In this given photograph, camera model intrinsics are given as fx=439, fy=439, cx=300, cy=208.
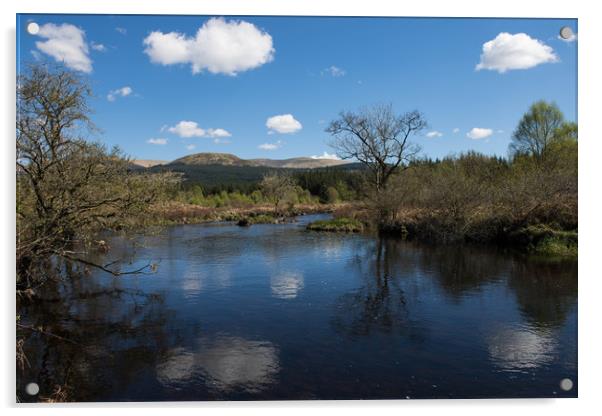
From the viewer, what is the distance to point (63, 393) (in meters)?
6.46

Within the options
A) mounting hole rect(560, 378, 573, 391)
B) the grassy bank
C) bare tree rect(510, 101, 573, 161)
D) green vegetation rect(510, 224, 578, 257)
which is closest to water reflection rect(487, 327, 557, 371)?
mounting hole rect(560, 378, 573, 391)

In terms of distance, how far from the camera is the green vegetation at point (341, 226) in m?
29.7

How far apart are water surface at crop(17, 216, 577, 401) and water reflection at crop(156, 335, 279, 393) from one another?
3 centimetres

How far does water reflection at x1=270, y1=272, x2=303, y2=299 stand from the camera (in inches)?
448

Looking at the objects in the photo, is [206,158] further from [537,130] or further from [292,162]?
[537,130]

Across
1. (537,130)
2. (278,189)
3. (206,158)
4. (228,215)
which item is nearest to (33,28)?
(537,130)

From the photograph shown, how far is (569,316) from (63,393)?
9.51 metres

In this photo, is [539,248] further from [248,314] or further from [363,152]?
[248,314]

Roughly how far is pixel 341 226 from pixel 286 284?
59.1ft

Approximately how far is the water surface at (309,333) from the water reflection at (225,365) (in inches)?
1.1

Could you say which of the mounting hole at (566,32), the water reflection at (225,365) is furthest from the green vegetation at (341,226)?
the mounting hole at (566,32)

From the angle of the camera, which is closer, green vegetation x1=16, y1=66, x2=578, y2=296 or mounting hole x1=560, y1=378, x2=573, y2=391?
mounting hole x1=560, y1=378, x2=573, y2=391

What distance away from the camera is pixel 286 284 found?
12.5 meters

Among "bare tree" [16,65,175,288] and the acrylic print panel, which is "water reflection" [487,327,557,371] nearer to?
the acrylic print panel
